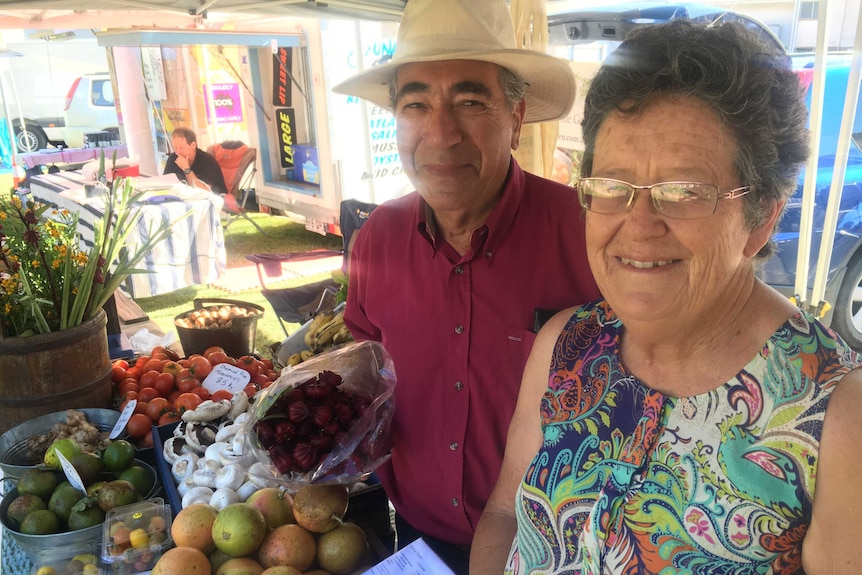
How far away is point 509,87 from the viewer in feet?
6.47

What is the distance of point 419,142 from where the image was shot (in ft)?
6.23

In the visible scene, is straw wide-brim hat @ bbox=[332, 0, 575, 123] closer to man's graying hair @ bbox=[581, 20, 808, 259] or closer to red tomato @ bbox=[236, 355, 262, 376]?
man's graying hair @ bbox=[581, 20, 808, 259]

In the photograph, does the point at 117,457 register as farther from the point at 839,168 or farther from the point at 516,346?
the point at 839,168

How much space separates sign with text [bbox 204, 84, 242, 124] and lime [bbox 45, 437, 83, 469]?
1049cm

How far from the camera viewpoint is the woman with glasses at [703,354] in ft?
3.36

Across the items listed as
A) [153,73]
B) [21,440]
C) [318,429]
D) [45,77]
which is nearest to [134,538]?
[318,429]

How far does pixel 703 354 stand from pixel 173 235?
664 cm

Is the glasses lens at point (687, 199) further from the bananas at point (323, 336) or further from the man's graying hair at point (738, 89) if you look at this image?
the bananas at point (323, 336)

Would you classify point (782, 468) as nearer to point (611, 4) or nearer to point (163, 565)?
point (163, 565)

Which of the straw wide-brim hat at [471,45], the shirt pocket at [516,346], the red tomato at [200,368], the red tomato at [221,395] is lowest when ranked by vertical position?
the red tomato at [200,368]

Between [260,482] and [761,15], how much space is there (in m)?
6.49

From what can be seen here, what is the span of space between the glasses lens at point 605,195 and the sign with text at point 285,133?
396 inches

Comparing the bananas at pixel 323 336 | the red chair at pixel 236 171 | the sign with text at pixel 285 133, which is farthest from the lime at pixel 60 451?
the sign with text at pixel 285 133

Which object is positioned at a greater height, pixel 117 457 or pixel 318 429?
pixel 318 429
